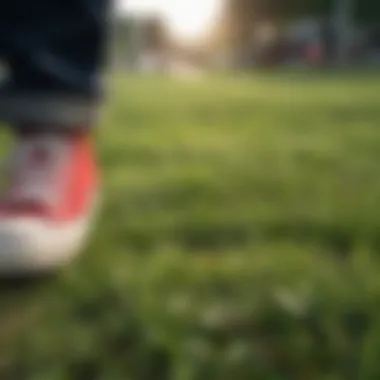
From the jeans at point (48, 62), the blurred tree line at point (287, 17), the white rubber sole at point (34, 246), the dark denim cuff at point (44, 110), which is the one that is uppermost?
the blurred tree line at point (287, 17)

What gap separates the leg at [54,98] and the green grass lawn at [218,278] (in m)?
0.05

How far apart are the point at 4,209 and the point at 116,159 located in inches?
16.2

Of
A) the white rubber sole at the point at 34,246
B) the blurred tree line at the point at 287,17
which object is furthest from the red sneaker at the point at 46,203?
the blurred tree line at the point at 287,17

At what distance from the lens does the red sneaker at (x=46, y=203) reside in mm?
475

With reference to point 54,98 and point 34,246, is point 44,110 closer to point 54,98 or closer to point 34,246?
point 54,98

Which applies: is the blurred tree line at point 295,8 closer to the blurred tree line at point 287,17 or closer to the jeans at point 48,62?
the blurred tree line at point 287,17

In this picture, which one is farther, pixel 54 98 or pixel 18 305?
pixel 54 98

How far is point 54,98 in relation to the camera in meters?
0.56

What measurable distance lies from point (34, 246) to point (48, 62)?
158mm

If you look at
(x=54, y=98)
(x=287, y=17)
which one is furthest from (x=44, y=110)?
(x=287, y=17)

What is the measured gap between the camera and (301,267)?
50cm

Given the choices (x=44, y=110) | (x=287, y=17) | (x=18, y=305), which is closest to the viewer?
(x=18, y=305)

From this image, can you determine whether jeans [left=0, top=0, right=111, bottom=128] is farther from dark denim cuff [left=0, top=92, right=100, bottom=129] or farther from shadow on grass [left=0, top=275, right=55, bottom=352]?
shadow on grass [left=0, top=275, right=55, bottom=352]

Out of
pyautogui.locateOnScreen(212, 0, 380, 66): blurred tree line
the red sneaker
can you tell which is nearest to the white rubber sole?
→ the red sneaker
